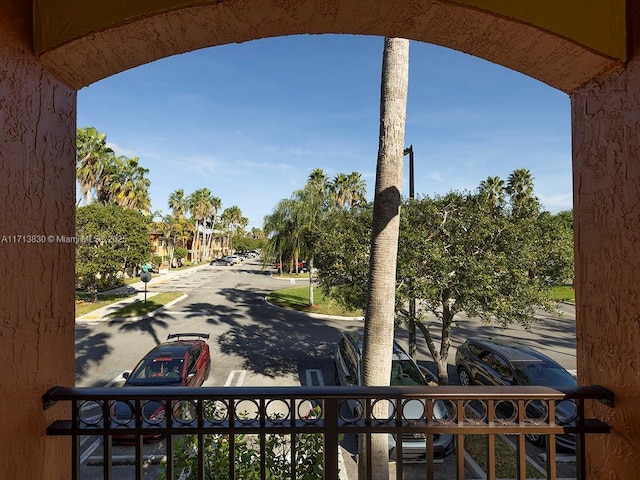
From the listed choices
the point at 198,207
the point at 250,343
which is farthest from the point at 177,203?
the point at 250,343

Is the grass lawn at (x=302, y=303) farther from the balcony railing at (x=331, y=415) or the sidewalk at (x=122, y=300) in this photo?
the balcony railing at (x=331, y=415)

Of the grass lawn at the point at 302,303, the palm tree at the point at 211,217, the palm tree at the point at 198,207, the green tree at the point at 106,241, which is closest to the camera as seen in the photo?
the green tree at the point at 106,241

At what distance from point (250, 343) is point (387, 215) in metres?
9.34

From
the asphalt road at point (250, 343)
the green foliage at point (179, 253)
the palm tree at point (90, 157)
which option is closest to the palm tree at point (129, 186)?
the palm tree at point (90, 157)

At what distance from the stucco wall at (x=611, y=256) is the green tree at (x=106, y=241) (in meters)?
18.7

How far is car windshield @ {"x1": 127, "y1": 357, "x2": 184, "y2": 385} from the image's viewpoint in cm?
626

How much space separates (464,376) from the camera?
8.18 metres

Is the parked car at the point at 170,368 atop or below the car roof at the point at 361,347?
below

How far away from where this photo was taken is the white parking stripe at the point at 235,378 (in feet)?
26.2

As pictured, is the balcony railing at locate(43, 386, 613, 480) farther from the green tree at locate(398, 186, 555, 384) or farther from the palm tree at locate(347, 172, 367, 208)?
the palm tree at locate(347, 172, 367, 208)

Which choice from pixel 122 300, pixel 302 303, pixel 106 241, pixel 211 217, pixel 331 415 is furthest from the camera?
pixel 211 217

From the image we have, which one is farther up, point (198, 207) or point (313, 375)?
point (198, 207)

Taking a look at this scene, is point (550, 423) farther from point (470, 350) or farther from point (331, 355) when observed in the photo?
point (331, 355)

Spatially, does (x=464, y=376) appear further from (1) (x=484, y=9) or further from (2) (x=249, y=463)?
(1) (x=484, y=9)
